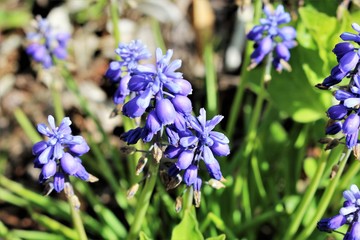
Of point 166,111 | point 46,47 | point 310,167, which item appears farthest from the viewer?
point 310,167

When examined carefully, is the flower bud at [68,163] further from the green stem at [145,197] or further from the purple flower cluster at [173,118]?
the green stem at [145,197]

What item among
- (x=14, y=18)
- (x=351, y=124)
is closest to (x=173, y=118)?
(x=351, y=124)

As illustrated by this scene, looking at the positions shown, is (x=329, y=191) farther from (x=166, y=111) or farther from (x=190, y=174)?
(x=166, y=111)

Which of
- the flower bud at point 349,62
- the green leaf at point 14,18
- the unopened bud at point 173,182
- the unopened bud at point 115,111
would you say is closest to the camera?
the flower bud at point 349,62

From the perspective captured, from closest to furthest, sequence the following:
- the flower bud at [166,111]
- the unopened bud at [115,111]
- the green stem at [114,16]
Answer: the flower bud at [166,111] < the unopened bud at [115,111] < the green stem at [114,16]

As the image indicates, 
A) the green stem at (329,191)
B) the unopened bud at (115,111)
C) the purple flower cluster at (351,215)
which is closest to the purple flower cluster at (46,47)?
the unopened bud at (115,111)

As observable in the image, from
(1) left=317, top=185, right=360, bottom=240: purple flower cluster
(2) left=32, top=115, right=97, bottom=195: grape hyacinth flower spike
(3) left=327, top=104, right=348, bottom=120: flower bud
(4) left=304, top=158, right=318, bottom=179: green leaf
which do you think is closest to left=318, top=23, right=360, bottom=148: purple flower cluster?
(3) left=327, top=104, right=348, bottom=120: flower bud

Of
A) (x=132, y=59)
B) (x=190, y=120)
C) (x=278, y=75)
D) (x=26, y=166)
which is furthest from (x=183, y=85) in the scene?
(x=26, y=166)
